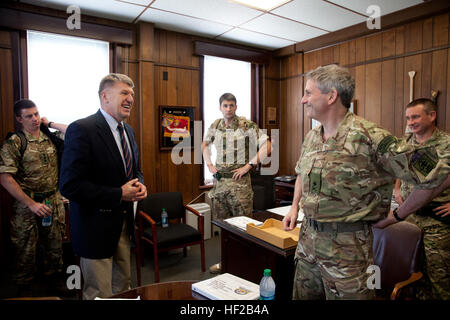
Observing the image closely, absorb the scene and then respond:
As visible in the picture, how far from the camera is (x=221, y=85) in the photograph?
4.56m

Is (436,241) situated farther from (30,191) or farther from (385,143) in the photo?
(30,191)

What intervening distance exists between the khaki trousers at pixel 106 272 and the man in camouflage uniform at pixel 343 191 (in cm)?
112

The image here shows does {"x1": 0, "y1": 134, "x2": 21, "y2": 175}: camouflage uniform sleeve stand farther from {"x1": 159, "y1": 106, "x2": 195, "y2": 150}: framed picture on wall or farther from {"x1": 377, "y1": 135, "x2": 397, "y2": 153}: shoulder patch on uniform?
{"x1": 377, "y1": 135, "x2": 397, "y2": 153}: shoulder patch on uniform

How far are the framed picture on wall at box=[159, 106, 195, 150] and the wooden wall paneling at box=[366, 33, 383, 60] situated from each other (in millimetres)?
2357

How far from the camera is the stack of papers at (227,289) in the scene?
1.27 m

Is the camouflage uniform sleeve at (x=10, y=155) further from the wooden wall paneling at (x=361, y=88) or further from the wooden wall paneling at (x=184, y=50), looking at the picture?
the wooden wall paneling at (x=361, y=88)

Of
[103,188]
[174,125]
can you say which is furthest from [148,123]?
[103,188]

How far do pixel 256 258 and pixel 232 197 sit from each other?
1.09 m

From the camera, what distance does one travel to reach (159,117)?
12.9 ft

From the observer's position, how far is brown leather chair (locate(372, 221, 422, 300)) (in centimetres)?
167

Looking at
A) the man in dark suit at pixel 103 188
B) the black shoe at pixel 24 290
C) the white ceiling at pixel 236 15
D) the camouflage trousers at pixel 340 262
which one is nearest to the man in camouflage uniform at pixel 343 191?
the camouflage trousers at pixel 340 262

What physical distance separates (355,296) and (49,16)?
3.65m

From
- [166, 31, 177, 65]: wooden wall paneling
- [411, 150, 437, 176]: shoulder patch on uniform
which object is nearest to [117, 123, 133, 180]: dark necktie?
[411, 150, 437, 176]: shoulder patch on uniform
